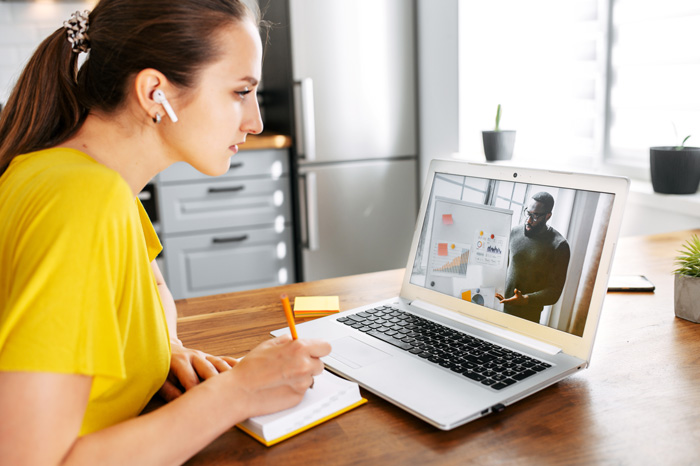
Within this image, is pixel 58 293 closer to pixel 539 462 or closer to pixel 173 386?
pixel 173 386

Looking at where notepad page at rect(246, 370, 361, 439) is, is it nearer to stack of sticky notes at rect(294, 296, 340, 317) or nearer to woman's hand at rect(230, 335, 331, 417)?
woman's hand at rect(230, 335, 331, 417)

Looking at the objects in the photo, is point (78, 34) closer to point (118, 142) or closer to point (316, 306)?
point (118, 142)

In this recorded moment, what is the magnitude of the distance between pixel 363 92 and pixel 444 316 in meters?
2.11

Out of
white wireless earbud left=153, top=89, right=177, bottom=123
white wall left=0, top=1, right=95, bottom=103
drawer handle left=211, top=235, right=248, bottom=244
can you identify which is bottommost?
drawer handle left=211, top=235, right=248, bottom=244

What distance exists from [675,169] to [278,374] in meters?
1.47

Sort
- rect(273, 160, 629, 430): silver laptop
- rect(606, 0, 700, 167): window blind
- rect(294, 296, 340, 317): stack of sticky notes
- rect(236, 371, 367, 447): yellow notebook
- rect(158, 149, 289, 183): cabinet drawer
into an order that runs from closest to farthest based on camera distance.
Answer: rect(236, 371, 367, 447): yellow notebook < rect(273, 160, 629, 430): silver laptop < rect(294, 296, 340, 317): stack of sticky notes < rect(606, 0, 700, 167): window blind < rect(158, 149, 289, 183): cabinet drawer

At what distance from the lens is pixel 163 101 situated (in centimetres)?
86

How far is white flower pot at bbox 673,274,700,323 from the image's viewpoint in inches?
41.8

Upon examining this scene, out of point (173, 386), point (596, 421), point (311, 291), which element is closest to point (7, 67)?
point (311, 291)

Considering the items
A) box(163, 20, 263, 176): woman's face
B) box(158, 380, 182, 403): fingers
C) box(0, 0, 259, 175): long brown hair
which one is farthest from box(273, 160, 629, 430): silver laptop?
box(0, 0, 259, 175): long brown hair

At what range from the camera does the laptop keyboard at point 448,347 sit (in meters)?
0.86

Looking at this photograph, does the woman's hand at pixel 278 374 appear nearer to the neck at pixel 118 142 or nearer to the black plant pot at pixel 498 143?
the neck at pixel 118 142

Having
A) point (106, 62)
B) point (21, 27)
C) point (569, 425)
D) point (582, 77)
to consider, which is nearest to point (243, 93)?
point (106, 62)

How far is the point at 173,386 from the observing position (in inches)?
34.4
